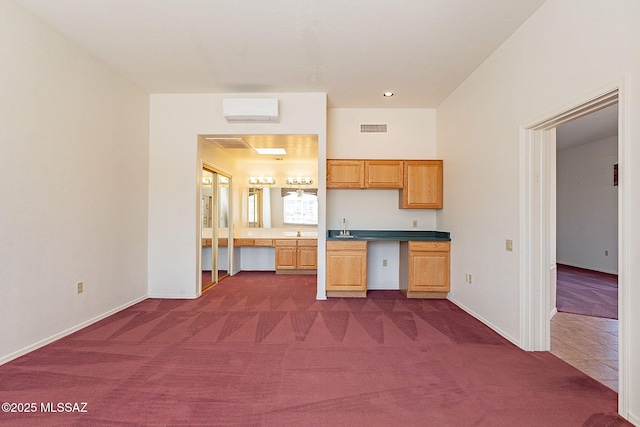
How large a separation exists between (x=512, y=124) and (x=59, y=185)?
441 centimetres

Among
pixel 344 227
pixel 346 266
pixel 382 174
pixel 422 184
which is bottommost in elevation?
pixel 346 266

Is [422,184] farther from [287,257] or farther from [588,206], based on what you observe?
[588,206]

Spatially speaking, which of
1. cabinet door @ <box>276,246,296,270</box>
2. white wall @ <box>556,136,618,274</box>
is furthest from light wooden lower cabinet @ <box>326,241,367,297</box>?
white wall @ <box>556,136,618,274</box>

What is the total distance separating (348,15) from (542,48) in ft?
5.40

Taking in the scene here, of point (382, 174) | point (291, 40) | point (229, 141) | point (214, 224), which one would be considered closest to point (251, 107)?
point (229, 141)

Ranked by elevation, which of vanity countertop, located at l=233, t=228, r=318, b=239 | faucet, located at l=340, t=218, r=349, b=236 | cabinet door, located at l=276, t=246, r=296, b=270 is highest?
faucet, located at l=340, t=218, r=349, b=236

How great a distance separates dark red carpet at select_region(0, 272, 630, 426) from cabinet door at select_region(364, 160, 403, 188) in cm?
199

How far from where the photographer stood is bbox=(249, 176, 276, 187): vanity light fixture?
661 centimetres

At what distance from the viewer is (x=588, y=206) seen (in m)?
6.88

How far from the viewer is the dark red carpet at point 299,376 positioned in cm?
178

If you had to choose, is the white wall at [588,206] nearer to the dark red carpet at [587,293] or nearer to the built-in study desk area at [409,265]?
the dark red carpet at [587,293]

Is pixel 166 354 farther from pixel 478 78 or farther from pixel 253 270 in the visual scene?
pixel 478 78

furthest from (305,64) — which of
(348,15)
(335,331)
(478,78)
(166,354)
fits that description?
(166,354)

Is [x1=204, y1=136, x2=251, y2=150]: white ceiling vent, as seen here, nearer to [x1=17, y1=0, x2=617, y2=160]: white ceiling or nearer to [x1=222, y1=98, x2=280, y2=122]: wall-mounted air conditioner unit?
[x1=222, y1=98, x2=280, y2=122]: wall-mounted air conditioner unit
